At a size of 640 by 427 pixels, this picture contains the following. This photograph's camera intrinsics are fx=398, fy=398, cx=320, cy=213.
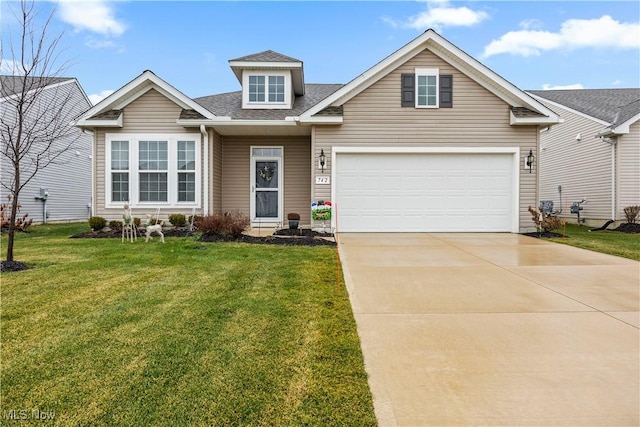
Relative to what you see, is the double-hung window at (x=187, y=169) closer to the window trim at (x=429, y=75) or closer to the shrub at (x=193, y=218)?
the shrub at (x=193, y=218)

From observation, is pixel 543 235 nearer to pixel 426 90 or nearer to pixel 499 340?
pixel 426 90

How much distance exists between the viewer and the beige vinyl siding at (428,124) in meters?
11.6

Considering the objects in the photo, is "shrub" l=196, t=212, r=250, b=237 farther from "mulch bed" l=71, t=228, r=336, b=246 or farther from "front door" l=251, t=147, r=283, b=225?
"front door" l=251, t=147, r=283, b=225

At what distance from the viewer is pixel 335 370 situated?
298cm

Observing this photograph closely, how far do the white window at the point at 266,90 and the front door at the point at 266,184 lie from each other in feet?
4.76

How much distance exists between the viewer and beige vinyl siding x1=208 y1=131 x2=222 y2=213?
12.2 m

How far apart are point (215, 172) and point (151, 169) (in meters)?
1.90

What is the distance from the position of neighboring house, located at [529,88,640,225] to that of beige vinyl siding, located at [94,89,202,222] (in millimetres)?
11401

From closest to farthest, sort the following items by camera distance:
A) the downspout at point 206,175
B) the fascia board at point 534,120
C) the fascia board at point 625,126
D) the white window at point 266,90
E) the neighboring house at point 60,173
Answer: the fascia board at point 534,120, the downspout at point 206,175, the white window at point 266,90, the fascia board at point 625,126, the neighboring house at point 60,173

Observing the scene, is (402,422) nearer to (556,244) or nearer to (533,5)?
(556,244)

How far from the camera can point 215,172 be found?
41.4 ft

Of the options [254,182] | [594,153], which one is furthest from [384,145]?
[594,153]

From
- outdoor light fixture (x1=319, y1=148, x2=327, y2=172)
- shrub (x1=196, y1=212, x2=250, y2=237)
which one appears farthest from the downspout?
outdoor light fixture (x1=319, y1=148, x2=327, y2=172)

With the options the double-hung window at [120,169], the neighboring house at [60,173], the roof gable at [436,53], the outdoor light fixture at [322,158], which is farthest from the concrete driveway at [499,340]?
the neighboring house at [60,173]
